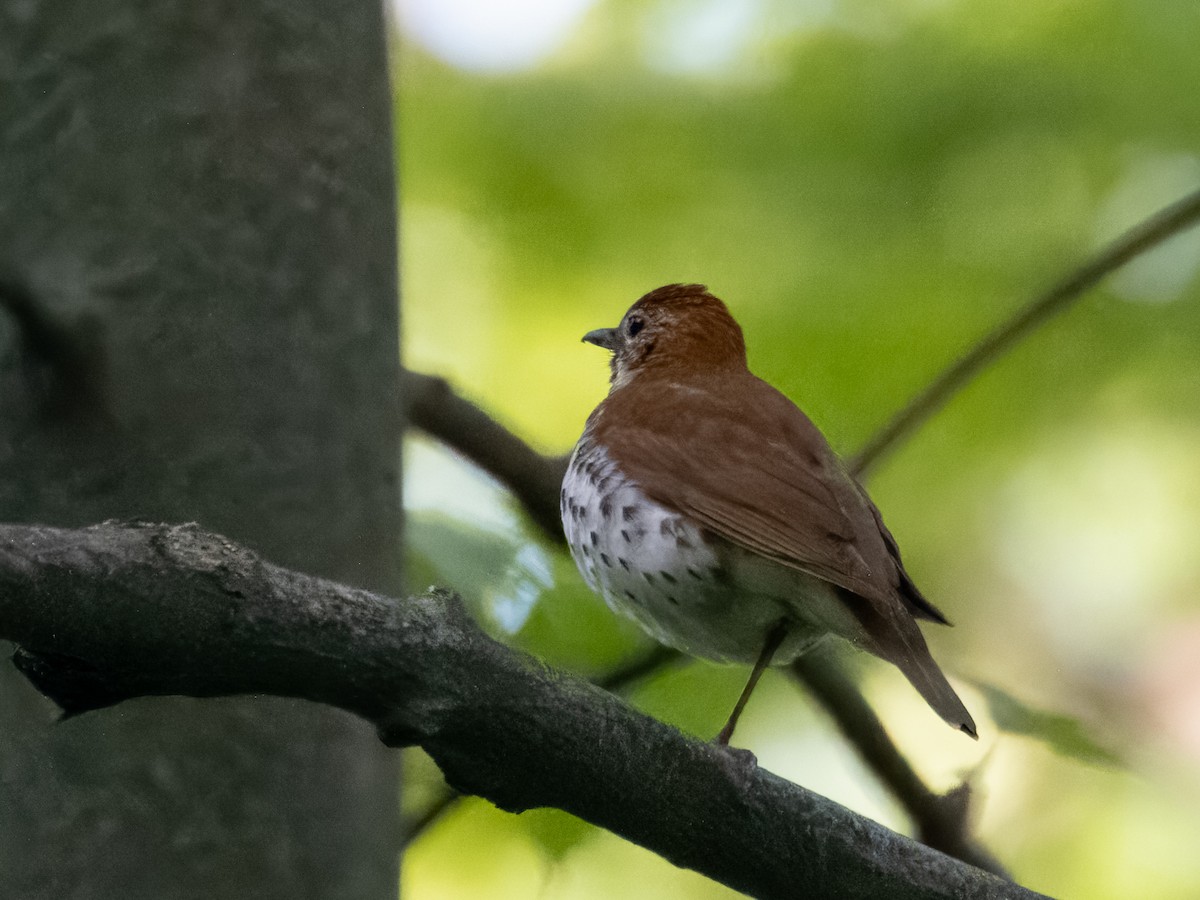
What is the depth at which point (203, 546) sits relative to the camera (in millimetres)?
1568

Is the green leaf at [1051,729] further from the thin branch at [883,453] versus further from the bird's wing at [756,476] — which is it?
the bird's wing at [756,476]

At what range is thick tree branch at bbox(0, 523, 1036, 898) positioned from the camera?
1500 millimetres

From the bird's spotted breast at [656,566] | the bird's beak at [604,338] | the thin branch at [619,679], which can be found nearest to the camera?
the thin branch at [619,679]

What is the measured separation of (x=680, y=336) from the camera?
13.5 feet

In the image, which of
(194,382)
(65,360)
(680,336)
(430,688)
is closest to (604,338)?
(680,336)

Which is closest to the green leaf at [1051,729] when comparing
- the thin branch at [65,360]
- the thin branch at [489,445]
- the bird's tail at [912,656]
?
the bird's tail at [912,656]

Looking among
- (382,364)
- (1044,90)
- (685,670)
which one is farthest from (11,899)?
(1044,90)

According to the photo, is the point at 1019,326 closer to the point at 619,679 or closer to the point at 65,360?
the point at 619,679

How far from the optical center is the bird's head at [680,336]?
13.2 feet

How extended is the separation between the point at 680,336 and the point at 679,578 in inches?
49.5

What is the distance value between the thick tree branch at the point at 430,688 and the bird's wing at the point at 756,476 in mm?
770

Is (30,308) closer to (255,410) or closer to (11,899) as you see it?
(255,410)

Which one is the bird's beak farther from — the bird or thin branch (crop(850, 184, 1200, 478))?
thin branch (crop(850, 184, 1200, 478))

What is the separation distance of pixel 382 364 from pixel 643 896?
2688mm
